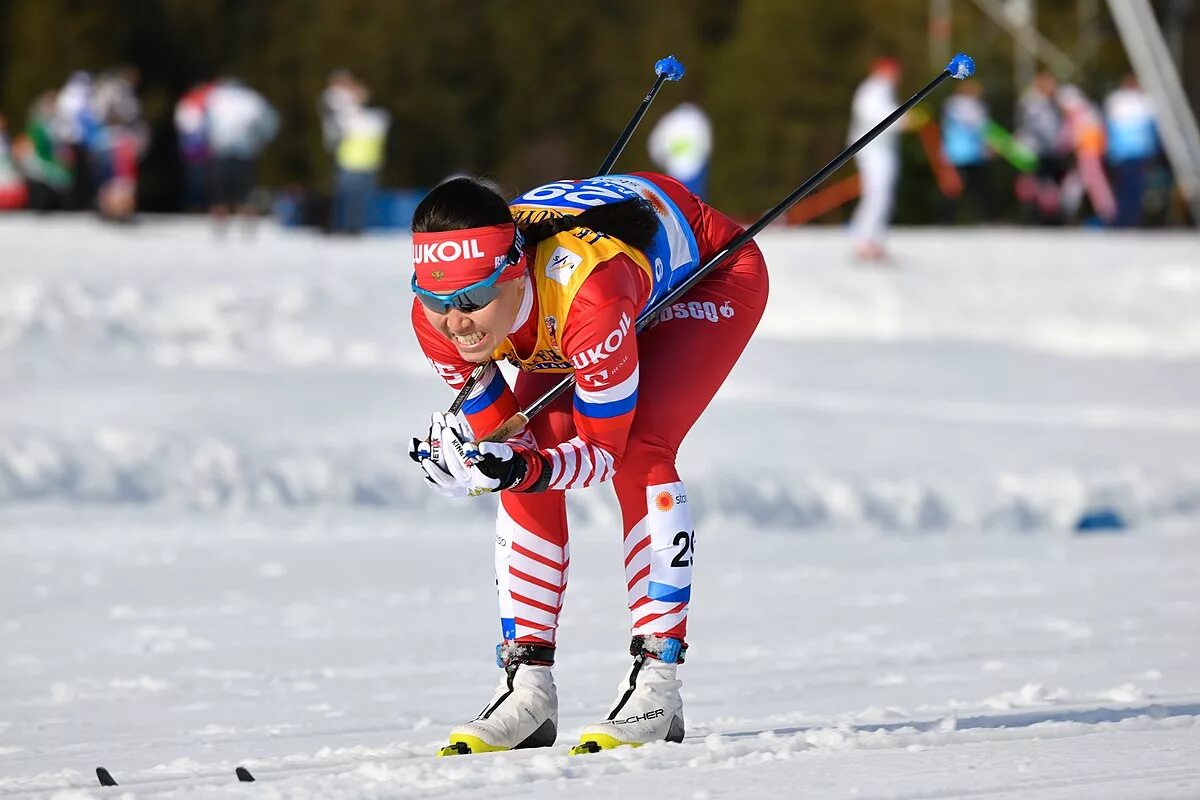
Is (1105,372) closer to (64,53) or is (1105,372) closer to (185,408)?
(185,408)

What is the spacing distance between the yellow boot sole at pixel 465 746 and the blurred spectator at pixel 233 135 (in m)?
16.3

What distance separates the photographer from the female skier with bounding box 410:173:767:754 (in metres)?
3.96

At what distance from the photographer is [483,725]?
4.22 m

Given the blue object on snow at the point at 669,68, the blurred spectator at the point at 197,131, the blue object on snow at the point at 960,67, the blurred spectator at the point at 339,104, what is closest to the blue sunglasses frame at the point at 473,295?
the blue object on snow at the point at 669,68

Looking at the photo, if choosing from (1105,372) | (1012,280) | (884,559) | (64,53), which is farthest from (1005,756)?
(64,53)

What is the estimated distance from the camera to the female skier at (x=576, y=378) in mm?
3959

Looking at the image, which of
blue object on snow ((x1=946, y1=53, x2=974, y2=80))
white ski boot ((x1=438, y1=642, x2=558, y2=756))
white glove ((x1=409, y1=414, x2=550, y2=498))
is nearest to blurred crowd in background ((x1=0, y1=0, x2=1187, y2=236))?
blue object on snow ((x1=946, y1=53, x2=974, y2=80))

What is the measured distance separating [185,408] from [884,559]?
509 cm

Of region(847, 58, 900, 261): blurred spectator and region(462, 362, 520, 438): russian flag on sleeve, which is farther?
region(847, 58, 900, 261): blurred spectator

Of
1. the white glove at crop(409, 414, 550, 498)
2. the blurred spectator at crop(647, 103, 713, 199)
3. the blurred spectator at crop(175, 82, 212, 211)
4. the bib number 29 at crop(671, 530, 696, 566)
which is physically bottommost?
the bib number 29 at crop(671, 530, 696, 566)

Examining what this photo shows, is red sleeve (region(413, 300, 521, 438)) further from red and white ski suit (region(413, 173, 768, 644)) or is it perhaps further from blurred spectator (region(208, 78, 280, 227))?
blurred spectator (region(208, 78, 280, 227))

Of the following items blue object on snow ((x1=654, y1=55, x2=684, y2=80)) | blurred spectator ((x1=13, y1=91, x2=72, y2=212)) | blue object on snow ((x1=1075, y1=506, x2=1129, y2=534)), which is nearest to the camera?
blue object on snow ((x1=654, y1=55, x2=684, y2=80))

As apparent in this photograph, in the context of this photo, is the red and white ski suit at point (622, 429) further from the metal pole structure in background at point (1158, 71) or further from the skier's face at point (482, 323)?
the metal pole structure in background at point (1158, 71)

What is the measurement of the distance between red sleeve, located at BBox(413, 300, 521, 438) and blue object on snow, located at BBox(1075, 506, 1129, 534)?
6.40 m
